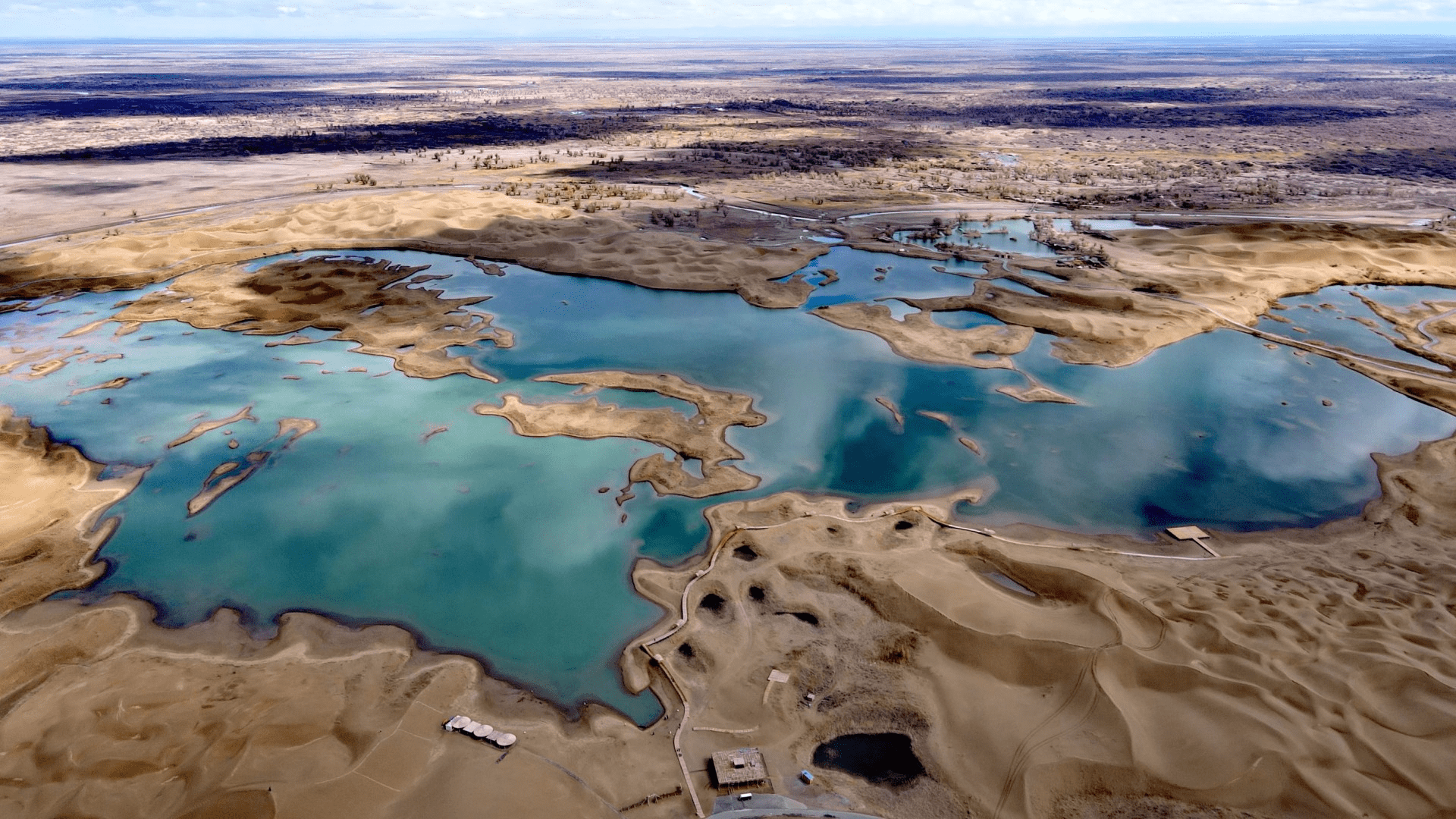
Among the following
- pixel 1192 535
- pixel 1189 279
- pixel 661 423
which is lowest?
pixel 1192 535

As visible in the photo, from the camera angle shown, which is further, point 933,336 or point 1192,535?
point 933,336

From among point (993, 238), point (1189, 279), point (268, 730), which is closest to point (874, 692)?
point (268, 730)

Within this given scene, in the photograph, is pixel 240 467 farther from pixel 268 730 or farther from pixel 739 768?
pixel 739 768

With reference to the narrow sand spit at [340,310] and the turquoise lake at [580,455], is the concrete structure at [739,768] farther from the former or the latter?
the narrow sand spit at [340,310]

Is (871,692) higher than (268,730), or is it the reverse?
(268,730)

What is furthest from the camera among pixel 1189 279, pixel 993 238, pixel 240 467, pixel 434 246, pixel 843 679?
pixel 993 238
